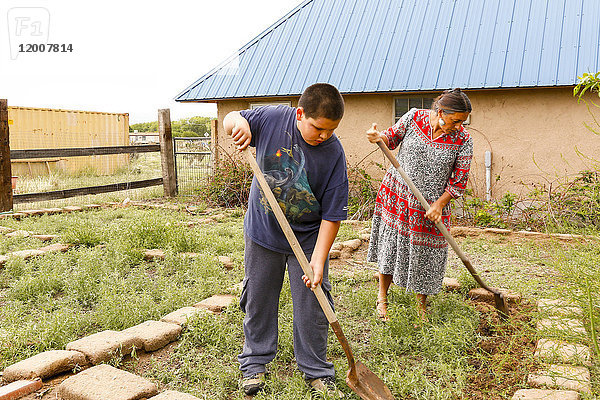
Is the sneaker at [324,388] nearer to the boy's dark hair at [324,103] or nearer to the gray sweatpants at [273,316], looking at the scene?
the gray sweatpants at [273,316]

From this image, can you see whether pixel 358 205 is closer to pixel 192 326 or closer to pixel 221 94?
pixel 221 94

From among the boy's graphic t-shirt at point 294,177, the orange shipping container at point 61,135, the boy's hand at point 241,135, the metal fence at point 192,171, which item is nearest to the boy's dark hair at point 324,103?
the boy's graphic t-shirt at point 294,177

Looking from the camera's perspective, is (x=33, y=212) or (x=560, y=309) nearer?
(x=560, y=309)

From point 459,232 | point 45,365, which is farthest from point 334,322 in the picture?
point 459,232

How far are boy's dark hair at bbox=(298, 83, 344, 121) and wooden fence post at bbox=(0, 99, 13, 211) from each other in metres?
6.98

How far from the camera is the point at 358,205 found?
8.09 metres

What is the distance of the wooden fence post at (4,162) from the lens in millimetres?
7742

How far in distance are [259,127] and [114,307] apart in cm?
184

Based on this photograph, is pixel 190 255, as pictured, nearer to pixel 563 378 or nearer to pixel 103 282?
pixel 103 282

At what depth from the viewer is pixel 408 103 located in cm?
913

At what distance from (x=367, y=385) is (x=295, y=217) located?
95cm

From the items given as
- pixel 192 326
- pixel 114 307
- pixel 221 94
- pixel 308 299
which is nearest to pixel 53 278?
pixel 114 307

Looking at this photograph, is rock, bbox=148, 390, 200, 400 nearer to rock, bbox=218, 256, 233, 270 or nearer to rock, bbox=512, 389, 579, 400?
rock, bbox=512, 389, 579, 400

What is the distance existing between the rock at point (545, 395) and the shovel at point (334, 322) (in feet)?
2.14
